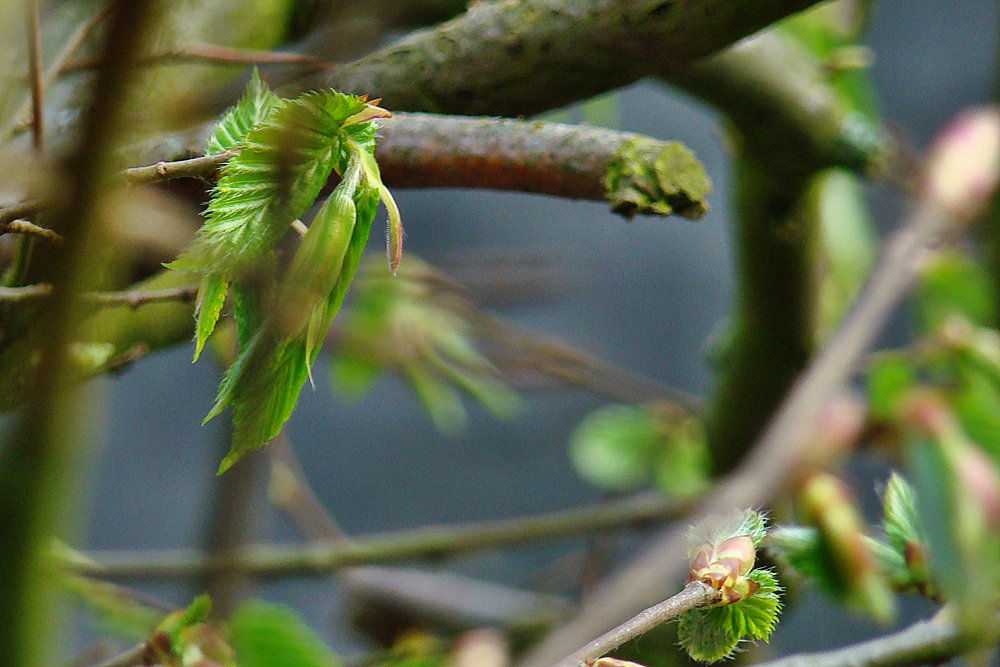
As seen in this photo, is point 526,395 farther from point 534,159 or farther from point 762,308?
point 534,159

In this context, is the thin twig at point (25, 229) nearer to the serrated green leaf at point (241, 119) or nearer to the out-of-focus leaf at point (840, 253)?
the serrated green leaf at point (241, 119)

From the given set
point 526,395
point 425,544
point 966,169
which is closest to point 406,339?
point 425,544

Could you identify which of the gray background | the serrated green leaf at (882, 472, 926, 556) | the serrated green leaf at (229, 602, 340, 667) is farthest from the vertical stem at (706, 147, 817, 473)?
the gray background

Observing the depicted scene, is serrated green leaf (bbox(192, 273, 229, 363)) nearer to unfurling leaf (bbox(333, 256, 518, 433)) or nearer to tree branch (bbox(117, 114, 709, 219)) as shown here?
tree branch (bbox(117, 114, 709, 219))

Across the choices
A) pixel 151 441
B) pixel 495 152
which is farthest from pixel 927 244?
pixel 151 441

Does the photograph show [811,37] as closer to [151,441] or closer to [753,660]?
[753,660]

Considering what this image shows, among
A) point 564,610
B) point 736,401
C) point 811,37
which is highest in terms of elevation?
point 811,37

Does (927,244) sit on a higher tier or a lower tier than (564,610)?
higher
